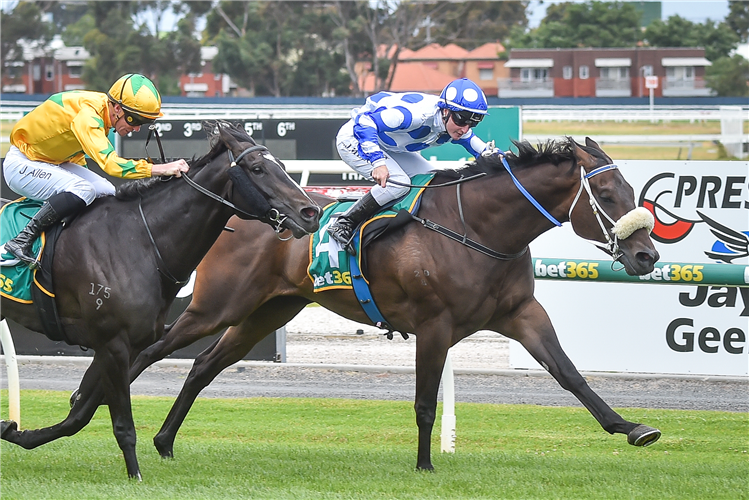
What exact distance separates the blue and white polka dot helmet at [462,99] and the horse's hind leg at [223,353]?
5.30ft

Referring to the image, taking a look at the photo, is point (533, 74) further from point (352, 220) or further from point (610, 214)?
point (610, 214)

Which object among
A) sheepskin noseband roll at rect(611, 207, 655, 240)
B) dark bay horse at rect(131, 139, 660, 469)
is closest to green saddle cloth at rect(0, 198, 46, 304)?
dark bay horse at rect(131, 139, 660, 469)

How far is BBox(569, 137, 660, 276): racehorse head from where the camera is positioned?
16.3 feet

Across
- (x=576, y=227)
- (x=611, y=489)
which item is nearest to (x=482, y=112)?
(x=576, y=227)

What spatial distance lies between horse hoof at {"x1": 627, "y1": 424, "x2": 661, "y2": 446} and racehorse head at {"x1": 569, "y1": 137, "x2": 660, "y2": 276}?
78 centimetres

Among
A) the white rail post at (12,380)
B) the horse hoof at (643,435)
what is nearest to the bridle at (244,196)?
the white rail post at (12,380)

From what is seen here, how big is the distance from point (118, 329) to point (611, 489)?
255 cm

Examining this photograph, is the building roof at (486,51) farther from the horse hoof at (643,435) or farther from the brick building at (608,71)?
the horse hoof at (643,435)

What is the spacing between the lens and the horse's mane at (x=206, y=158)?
5.03 m

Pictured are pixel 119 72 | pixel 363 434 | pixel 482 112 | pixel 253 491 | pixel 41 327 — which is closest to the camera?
pixel 253 491

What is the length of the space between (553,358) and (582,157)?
1094mm

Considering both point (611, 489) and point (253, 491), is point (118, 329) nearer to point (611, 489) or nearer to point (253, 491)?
point (253, 491)

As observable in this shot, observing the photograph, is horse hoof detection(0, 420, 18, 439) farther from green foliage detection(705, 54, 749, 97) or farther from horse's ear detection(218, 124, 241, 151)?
green foliage detection(705, 54, 749, 97)

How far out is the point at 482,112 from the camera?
560cm
